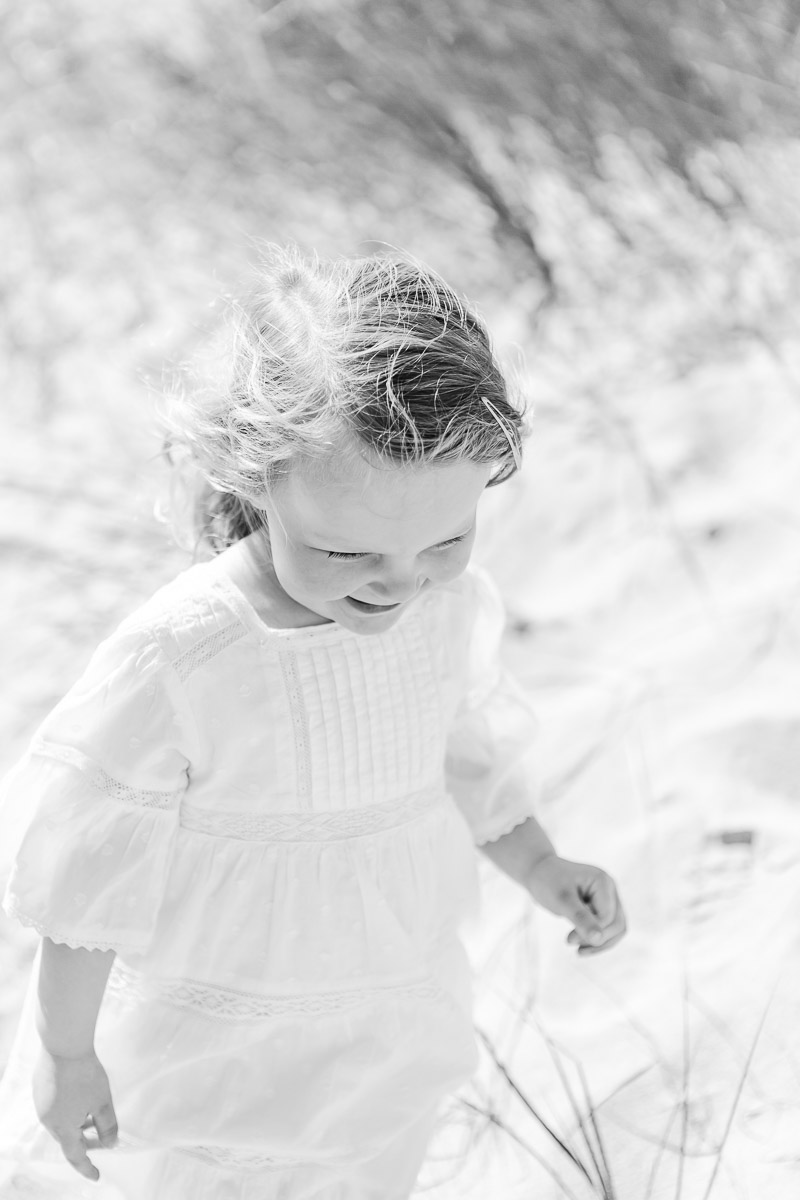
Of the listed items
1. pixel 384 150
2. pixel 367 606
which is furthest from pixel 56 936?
pixel 384 150

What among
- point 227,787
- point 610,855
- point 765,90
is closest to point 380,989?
point 227,787

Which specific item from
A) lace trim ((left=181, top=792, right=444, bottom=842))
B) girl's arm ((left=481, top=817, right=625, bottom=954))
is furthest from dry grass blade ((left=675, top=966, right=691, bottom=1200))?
lace trim ((left=181, top=792, right=444, bottom=842))

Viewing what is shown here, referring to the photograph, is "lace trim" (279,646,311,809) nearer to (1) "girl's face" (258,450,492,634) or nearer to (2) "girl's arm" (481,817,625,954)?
(1) "girl's face" (258,450,492,634)

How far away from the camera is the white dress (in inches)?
39.5

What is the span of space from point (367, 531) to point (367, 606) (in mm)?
104

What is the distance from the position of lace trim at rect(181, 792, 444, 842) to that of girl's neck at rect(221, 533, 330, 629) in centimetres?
16

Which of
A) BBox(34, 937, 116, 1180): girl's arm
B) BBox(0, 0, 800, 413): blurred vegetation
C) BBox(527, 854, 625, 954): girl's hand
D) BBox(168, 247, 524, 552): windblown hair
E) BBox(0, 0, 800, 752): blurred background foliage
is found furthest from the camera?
BBox(0, 0, 800, 413): blurred vegetation

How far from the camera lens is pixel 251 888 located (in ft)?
3.54

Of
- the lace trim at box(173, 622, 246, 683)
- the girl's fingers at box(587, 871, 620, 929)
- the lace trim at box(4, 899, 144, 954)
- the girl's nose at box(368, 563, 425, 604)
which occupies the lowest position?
the lace trim at box(4, 899, 144, 954)

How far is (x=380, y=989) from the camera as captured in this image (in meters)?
1.14

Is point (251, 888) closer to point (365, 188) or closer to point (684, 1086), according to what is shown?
point (684, 1086)

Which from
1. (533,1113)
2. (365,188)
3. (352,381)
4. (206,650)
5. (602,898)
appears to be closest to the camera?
(352,381)

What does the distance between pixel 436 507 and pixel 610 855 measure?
30.6 inches

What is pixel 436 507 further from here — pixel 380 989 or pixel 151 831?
pixel 380 989
